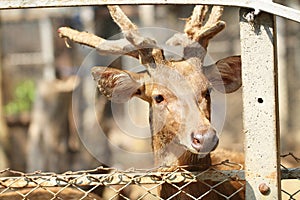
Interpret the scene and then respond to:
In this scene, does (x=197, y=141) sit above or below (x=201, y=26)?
below

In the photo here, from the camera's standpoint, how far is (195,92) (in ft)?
12.8

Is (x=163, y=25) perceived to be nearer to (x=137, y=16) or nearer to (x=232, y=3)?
(x=137, y=16)

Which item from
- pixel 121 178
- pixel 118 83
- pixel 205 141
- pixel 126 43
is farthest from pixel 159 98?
pixel 121 178

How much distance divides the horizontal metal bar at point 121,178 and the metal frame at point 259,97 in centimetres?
15

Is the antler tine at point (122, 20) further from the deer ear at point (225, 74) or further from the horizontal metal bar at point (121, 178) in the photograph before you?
the horizontal metal bar at point (121, 178)

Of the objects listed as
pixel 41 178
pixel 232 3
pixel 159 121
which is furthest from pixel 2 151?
pixel 232 3

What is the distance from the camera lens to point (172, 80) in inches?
157

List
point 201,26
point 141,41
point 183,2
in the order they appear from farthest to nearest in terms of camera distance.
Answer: point 201,26 → point 141,41 → point 183,2

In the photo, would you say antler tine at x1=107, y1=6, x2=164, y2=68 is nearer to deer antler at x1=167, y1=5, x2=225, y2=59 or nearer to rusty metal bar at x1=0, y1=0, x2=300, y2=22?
deer antler at x1=167, y1=5, x2=225, y2=59

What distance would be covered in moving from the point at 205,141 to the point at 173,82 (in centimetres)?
64

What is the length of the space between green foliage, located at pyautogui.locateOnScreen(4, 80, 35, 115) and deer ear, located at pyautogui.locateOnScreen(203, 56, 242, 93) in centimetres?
1110

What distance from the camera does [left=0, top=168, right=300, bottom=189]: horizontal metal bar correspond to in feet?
10.2

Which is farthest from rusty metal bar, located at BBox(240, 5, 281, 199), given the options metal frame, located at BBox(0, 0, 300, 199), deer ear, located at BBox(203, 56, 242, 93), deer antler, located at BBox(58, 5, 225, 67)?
deer ear, located at BBox(203, 56, 242, 93)

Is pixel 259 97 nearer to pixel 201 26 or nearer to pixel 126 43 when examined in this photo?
pixel 126 43
